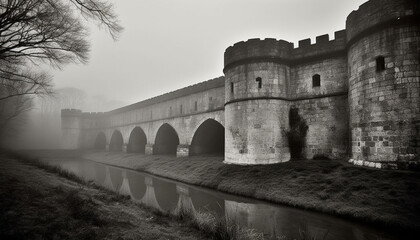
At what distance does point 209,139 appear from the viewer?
23.5 m

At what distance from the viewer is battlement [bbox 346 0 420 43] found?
9453mm

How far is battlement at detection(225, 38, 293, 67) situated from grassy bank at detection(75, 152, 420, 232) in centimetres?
663

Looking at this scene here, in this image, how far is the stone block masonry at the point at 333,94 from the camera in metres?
9.38

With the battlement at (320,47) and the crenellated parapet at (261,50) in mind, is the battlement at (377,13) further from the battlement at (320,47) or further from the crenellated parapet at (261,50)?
the crenellated parapet at (261,50)

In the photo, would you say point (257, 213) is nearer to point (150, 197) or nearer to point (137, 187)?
point (150, 197)

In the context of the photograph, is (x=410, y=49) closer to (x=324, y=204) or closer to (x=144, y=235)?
(x=324, y=204)

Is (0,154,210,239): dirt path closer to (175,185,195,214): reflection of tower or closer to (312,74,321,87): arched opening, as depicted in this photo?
(175,185,195,214): reflection of tower

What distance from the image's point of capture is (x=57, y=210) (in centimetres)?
580

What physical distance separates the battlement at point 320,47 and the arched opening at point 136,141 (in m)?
25.2

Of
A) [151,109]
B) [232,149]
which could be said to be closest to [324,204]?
[232,149]

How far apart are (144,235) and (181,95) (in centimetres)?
2025

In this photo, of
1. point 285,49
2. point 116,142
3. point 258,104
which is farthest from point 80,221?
point 116,142

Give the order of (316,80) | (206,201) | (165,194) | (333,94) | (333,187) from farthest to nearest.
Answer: (316,80) → (333,94) → (165,194) → (206,201) → (333,187)

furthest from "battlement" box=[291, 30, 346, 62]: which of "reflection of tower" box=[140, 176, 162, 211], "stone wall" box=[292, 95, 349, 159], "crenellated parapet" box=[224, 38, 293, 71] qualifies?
"reflection of tower" box=[140, 176, 162, 211]
